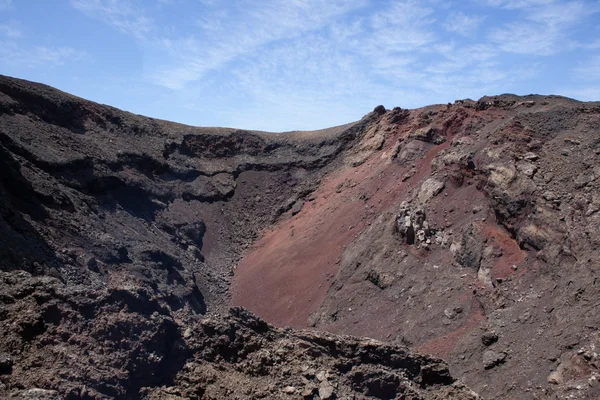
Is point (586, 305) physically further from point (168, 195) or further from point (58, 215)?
point (168, 195)

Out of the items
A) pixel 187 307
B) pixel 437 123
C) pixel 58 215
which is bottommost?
pixel 187 307

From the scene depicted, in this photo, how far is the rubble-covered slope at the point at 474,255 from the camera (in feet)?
50.5

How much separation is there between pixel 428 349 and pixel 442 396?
446 inches

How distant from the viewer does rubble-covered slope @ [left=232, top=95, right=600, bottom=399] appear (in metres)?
15.4

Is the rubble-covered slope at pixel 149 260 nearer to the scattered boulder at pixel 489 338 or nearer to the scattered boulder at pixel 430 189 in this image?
the scattered boulder at pixel 489 338

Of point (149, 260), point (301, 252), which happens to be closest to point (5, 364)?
→ point (149, 260)

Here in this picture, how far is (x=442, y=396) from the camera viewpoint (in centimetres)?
710

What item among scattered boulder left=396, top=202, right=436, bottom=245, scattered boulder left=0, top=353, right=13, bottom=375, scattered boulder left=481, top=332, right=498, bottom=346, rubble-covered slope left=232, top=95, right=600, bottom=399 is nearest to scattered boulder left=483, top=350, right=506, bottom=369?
rubble-covered slope left=232, top=95, right=600, bottom=399

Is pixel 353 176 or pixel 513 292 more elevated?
pixel 353 176

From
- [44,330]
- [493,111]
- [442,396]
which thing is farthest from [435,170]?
[44,330]

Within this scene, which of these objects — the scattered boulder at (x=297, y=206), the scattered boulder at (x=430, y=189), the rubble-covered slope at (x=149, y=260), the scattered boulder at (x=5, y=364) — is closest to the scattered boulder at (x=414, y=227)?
the scattered boulder at (x=430, y=189)

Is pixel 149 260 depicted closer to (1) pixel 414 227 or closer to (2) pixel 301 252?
(2) pixel 301 252

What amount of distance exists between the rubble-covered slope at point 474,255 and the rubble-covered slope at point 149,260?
5.07 m

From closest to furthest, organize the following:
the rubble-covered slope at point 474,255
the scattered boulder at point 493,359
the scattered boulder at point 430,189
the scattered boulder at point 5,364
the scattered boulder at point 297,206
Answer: the scattered boulder at point 5,364
the rubble-covered slope at point 474,255
the scattered boulder at point 493,359
the scattered boulder at point 430,189
the scattered boulder at point 297,206
